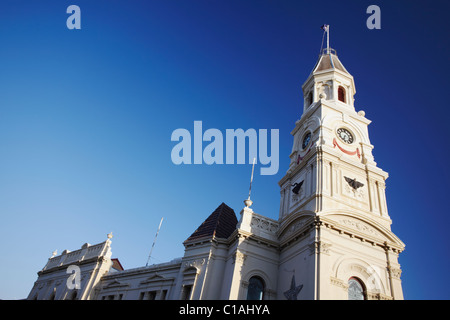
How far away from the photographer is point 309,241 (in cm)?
1997

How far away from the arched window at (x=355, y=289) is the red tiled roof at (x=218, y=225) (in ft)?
33.0

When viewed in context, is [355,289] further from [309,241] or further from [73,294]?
[73,294]

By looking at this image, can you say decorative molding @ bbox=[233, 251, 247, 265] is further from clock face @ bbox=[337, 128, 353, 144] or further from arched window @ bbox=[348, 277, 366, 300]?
clock face @ bbox=[337, 128, 353, 144]

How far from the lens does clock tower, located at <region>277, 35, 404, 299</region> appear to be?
1906 cm

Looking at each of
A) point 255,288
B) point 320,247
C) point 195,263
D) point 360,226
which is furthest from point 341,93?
point 195,263

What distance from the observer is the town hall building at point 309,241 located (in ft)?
63.9

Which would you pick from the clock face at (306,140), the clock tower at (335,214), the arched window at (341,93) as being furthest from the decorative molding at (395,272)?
the arched window at (341,93)

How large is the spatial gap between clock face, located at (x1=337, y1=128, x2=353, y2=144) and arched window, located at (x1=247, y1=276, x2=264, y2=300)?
1427 centimetres

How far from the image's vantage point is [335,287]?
18312 mm

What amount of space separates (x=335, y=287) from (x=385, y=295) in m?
3.59

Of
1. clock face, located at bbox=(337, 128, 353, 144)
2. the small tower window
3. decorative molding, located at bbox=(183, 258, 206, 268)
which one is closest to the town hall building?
decorative molding, located at bbox=(183, 258, 206, 268)

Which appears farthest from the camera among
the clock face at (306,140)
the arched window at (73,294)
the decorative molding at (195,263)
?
the arched window at (73,294)

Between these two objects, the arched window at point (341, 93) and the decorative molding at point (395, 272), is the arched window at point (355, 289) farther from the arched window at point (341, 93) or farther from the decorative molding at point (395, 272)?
the arched window at point (341, 93)
